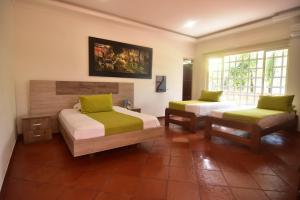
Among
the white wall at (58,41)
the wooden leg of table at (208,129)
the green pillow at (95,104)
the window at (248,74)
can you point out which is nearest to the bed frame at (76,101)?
the white wall at (58,41)

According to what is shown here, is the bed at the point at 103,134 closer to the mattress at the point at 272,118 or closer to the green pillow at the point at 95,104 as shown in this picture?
the green pillow at the point at 95,104

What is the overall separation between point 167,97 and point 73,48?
123 inches

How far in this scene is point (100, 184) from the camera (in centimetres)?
182

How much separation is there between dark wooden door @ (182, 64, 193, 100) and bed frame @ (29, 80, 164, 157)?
2.86 metres

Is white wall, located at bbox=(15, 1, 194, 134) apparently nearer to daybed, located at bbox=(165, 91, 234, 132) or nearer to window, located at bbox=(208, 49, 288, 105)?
daybed, located at bbox=(165, 91, 234, 132)

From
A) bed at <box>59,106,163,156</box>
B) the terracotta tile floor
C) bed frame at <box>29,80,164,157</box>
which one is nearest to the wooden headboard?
bed frame at <box>29,80,164,157</box>

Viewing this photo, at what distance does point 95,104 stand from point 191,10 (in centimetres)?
286

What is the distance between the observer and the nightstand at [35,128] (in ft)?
9.57

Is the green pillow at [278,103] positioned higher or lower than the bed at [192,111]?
higher

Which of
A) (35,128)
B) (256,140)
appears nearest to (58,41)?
(35,128)

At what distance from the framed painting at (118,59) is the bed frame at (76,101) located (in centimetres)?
33

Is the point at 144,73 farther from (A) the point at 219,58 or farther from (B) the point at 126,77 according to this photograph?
(A) the point at 219,58

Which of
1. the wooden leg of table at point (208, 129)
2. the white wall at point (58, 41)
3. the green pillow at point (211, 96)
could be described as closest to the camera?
the white wall at point (58, 41)

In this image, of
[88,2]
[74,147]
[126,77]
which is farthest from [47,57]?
[74,147]
